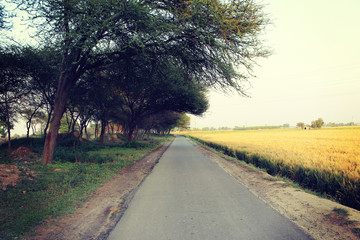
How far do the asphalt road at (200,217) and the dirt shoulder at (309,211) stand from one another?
1.00ft

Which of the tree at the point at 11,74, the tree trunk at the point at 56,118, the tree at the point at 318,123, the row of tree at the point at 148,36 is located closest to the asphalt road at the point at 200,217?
the row of tree at the point at 148,36

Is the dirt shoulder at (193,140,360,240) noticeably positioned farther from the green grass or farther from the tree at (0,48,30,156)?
the tree at (0,48,30,156)

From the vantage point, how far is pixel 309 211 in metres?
4.91

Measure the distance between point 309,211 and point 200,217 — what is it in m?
2.53

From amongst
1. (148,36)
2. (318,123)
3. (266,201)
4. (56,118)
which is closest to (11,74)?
(56,118)

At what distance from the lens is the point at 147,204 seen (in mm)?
5301

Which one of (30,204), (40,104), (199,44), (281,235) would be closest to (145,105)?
(40,104)

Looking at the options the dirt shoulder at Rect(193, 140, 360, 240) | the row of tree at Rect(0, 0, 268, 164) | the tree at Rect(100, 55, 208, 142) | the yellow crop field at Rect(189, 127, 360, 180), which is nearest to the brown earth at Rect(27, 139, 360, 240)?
the dirt shoulder at Rect(193, 140, 360, 240)

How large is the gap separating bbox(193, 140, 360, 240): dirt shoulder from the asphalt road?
1.00ft

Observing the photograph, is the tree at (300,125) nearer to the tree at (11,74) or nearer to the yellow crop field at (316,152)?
the yellow crop field at (316,152)

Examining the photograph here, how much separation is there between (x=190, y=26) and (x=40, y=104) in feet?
75.4

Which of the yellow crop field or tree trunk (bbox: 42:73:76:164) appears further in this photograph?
tree trunk (bbox: 42:73:76:164)

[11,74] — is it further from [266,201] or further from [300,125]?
[300,125]

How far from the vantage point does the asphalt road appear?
3684 millimetres
